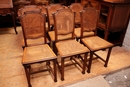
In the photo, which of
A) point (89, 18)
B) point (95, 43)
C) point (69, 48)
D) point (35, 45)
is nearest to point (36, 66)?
point (35, 45)

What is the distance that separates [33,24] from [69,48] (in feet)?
2.10

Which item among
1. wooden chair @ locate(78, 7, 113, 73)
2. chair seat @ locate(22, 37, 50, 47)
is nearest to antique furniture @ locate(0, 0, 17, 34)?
chair seat @ locate(22, 37, 50, 47)

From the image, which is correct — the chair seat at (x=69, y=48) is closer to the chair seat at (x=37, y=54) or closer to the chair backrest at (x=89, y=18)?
the chair seat at (x=37, y=54)

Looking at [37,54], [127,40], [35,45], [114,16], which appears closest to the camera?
[37,54]

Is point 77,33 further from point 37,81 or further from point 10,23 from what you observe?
point 10,23

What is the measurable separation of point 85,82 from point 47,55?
28.6 inches

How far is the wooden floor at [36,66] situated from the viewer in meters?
A: 1.83

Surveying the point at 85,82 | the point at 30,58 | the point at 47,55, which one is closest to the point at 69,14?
the point at 47,55

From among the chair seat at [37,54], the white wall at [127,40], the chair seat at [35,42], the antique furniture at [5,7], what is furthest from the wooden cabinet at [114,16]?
the antique furniture at [5,7]

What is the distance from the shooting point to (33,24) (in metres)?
1.78

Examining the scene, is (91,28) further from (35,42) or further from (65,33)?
(35,42)

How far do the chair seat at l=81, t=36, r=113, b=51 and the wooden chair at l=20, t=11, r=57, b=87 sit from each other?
2.03ft

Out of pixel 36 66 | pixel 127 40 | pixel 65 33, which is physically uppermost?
pixel 65 33

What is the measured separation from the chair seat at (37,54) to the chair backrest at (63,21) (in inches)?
12.4
